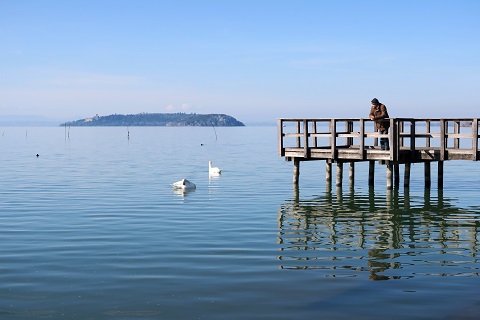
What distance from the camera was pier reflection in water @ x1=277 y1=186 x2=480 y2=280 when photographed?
1243 centimetres

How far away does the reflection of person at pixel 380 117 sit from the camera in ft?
80.9

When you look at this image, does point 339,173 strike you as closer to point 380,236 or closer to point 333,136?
point 333,136

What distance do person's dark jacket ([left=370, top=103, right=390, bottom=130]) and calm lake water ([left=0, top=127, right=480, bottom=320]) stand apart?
8.17ft

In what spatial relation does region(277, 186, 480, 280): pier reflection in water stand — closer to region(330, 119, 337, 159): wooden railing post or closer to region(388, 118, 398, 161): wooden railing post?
region(388, 118, 398, 161): wooden railing post

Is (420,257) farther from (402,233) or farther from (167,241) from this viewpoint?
(167,241)

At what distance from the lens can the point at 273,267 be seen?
12375 millimetres

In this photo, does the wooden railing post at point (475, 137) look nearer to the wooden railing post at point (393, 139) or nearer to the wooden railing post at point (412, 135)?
the wooden railing post at point (412, 135)

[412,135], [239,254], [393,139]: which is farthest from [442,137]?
[239,254]

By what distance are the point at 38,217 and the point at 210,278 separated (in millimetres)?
9240

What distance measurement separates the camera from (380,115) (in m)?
24.7

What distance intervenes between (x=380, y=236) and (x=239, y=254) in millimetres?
4043

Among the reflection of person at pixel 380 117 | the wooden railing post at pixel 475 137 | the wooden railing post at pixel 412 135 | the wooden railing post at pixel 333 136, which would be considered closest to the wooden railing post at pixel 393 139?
the wooden railing post at pixel 412 135

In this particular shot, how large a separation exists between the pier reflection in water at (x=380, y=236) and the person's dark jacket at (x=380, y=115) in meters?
2.47

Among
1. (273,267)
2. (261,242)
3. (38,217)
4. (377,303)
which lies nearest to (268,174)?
(38,217)
